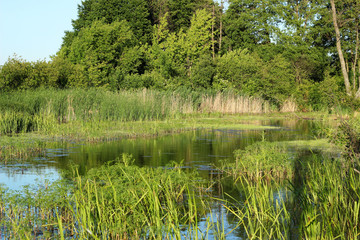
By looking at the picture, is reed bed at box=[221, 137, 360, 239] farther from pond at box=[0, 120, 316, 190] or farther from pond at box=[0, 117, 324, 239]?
pond at box=[0, 120, 316, 190]

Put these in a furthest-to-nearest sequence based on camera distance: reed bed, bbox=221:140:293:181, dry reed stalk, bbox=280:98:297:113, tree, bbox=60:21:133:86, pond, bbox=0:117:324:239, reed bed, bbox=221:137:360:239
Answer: tree, bbox=60:21:133:86 → dry reed stalk, bbox=280:98:297:113 → pond, bbox=0:117:324:239 → reed bed, bbox=221:140:293:181 → reed bed, bbox=221:137:360:239

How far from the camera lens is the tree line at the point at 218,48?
38.5 meters

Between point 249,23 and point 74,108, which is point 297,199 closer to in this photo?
point 74,108

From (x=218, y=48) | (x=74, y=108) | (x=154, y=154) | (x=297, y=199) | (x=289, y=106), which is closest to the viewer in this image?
(x=297, y=199)

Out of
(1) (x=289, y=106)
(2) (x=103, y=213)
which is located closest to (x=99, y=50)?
(1) (x=289, y=106)

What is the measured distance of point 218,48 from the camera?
53312 mm

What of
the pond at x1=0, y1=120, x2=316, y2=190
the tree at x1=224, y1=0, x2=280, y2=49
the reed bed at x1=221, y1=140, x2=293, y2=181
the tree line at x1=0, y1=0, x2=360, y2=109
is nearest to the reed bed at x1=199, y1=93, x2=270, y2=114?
the tree line at x1=0, y1=0, x2=360, y2=109

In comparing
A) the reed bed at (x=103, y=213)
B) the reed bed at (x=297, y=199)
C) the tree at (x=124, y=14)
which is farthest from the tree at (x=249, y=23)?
the reed bed at (x=103, y=213)

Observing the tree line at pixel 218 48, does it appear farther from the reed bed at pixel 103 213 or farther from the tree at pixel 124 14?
the reed bed at pixel 103 213

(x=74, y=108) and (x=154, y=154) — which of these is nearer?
(x=154, y=154)

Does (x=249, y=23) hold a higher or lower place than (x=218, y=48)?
higher

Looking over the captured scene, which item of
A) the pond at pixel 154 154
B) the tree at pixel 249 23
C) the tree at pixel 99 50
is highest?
the tree at pixel 249 23

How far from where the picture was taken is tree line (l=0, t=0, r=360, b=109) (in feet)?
126

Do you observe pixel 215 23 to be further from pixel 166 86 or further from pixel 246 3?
pixel 166 86
